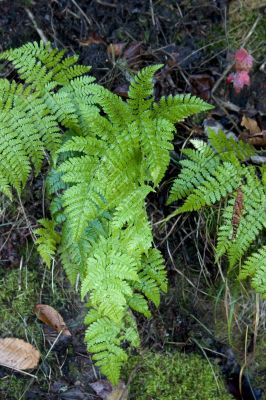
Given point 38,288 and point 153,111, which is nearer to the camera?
point 153,111

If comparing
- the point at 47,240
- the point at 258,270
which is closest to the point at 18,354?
the point at 47,240

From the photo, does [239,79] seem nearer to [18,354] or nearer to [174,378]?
[174,378]

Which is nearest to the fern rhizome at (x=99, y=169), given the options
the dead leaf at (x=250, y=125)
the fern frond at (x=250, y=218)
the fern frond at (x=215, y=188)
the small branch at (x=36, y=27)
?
the fern frond at (x=215, y=188)

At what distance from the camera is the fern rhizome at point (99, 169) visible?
310 centimetres

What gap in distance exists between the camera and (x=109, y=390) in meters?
3.61

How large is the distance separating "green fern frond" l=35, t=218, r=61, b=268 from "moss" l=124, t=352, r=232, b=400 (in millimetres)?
1119

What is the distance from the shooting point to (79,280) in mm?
3686

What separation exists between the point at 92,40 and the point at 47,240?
1790 millimetres

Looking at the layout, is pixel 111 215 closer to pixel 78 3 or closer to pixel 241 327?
pixel 241 327

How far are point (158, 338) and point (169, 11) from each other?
2.86 meters

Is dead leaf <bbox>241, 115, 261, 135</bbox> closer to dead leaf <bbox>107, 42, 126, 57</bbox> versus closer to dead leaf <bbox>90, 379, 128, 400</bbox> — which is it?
dead leaf <bbox>107, 42, 126, 57</bbox>

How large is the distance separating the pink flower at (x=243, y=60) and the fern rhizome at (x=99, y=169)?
1.06 meters

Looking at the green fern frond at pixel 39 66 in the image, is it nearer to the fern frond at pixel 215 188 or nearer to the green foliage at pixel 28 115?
the green foliage at pixel 28 115

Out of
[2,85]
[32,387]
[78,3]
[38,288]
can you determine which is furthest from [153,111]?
[32,387]
